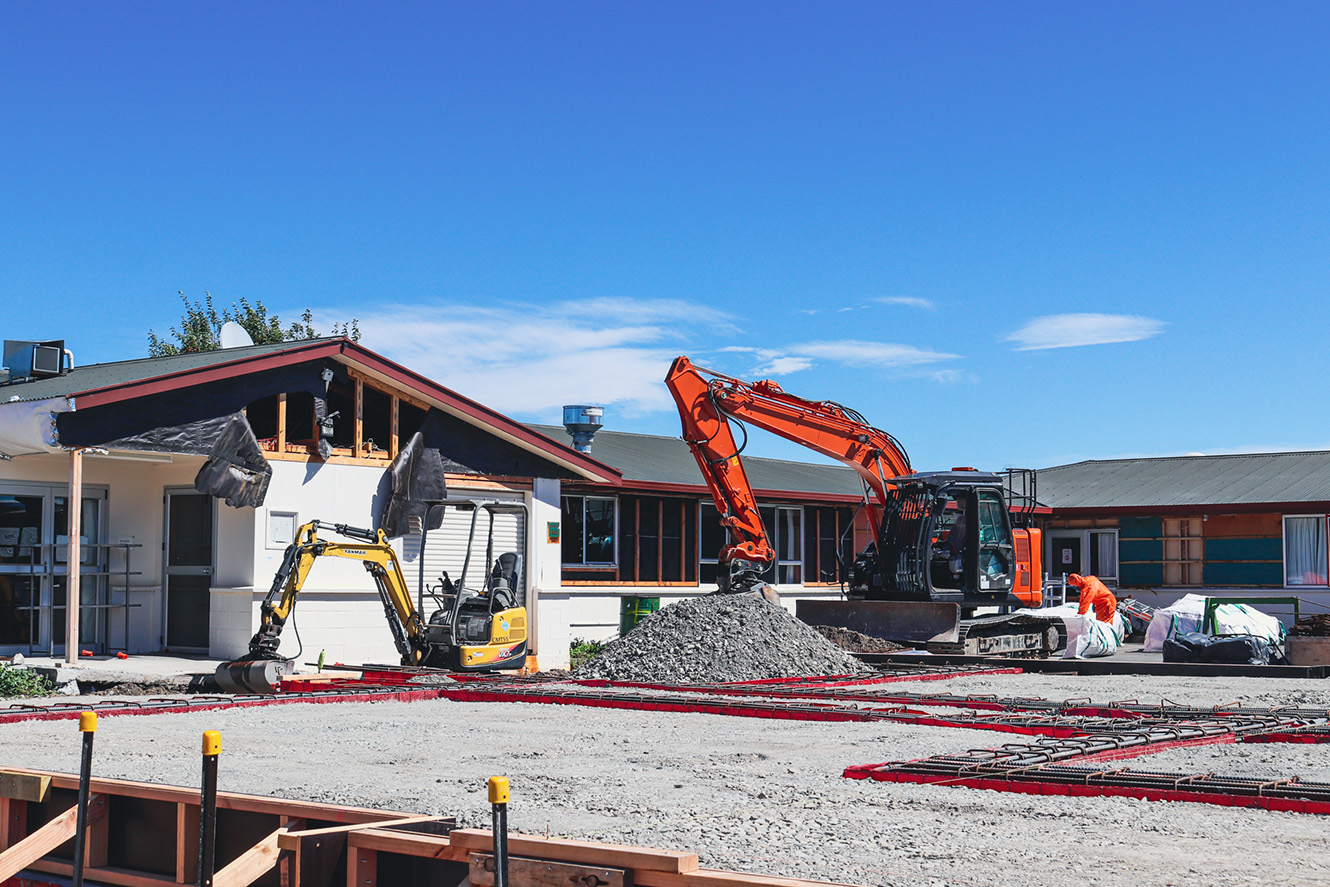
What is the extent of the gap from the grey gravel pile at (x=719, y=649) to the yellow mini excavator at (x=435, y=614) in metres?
1.30

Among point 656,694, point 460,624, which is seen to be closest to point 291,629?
point 460,624

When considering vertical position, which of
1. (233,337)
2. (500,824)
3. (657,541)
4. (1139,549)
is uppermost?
(233,337)

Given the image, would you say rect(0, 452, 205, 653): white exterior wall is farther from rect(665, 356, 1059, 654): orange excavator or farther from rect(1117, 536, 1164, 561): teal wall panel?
rect(1117, 536, 1164, 561): teal wall panel

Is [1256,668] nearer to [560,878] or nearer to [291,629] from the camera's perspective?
[291,629]

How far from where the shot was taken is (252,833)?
284 inches

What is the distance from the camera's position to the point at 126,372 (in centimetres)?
2098

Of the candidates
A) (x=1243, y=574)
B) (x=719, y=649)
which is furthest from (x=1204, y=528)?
(x=719, y=649)

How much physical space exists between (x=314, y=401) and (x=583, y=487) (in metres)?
7.11

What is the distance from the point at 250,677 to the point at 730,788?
28.7 feet

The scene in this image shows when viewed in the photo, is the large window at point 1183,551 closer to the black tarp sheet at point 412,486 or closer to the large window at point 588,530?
the large window at point 588,530

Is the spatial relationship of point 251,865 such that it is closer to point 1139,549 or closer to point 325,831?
point 325,831

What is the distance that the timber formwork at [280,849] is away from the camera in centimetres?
571

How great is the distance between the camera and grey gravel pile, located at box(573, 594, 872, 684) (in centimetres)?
1961

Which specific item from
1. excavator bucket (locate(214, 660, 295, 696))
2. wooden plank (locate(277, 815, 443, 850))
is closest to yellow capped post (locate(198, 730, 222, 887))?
wooden plank (locate(277, 815, 443, 850))
